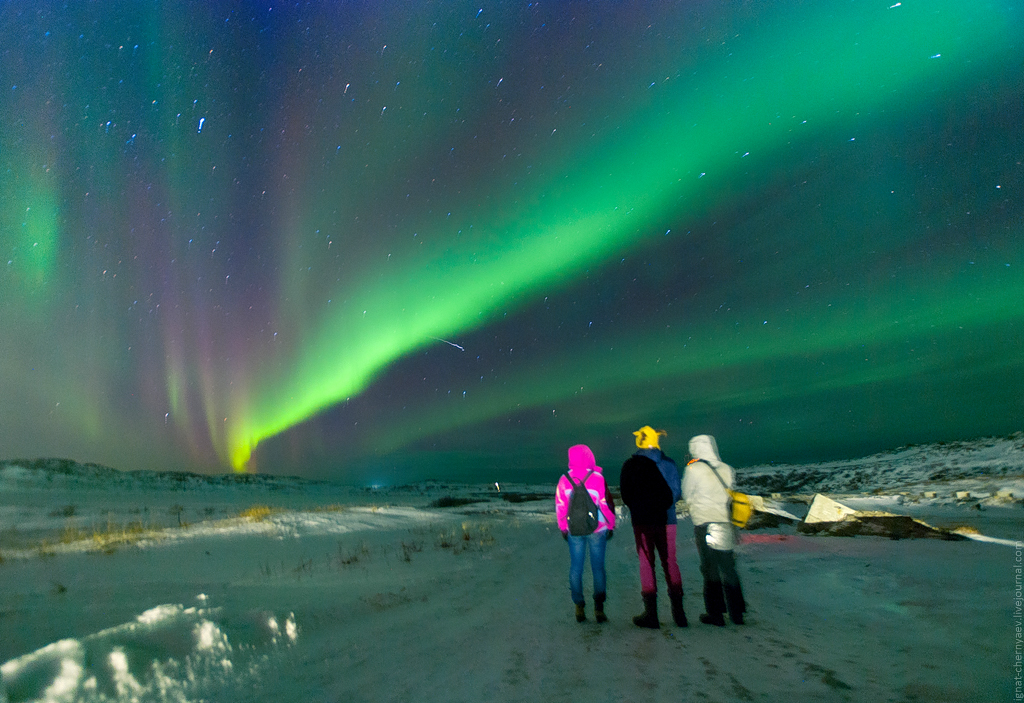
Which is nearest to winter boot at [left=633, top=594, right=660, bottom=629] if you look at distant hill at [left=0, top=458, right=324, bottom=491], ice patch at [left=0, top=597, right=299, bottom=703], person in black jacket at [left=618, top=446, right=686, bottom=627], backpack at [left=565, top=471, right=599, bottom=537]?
person in black jacket at [left=618, top=446, right=686, bottom=627]

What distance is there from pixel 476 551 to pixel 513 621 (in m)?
7.58

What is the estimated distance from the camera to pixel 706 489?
242 inches

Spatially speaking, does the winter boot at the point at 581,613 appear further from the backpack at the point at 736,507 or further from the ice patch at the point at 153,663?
the ice patch at the point at 153,663

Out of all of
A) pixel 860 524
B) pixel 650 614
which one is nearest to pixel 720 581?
pixel 650 614

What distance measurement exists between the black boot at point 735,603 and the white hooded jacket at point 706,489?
80cm

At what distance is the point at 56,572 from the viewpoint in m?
8.75

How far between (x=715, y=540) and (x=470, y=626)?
10.2 ft

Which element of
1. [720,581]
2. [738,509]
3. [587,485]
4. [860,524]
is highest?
[587,485]

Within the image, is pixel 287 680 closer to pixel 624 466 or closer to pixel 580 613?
pixel 580 613

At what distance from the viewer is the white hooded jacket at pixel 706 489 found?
20.1 feet

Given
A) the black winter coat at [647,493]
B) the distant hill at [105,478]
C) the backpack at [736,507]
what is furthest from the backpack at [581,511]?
the distant hill at [105,478]

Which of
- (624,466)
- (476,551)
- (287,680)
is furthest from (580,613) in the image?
(476,551)

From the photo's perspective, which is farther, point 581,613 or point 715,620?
point 581,613

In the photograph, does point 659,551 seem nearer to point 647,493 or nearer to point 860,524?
point 647,493
